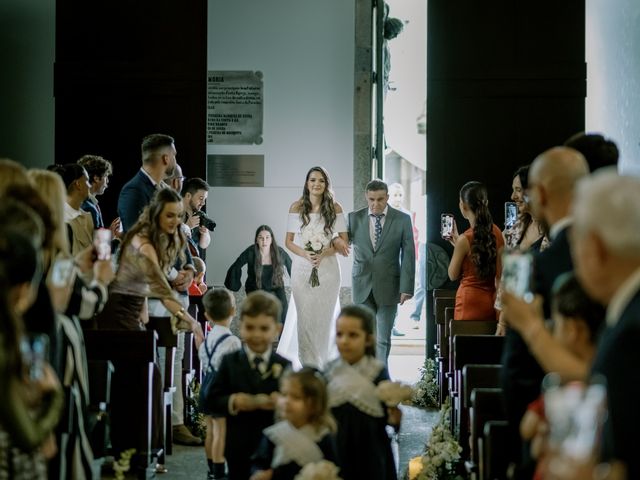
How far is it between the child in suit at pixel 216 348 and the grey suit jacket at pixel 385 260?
389 cm

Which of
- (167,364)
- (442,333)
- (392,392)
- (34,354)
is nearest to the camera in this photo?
(34,354)

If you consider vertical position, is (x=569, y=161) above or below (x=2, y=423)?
above

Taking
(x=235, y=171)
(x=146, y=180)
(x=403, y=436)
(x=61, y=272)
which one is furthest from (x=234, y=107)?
(x=61, y=272)

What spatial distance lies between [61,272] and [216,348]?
73.4 inches

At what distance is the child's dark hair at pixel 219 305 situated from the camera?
246 inches

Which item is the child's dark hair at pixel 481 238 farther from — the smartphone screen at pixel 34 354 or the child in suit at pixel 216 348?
the smartphone screen at pixel 34 354

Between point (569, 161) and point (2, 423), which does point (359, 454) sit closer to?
point (569, 161)

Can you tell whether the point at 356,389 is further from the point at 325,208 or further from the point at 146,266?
the point at 325,208

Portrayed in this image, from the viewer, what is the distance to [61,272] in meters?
4.26

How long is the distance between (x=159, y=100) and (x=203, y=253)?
1.50 m

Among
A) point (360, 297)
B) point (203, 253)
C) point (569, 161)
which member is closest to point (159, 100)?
point (203, 253)

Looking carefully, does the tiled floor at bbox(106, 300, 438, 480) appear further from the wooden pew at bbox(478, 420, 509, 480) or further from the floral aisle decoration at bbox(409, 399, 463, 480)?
the wooden pew at bbox(478, 420, 509, 480)

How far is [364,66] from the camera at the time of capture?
1137 centimetres

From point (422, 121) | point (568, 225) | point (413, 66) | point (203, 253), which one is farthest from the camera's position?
point (422, 121)
